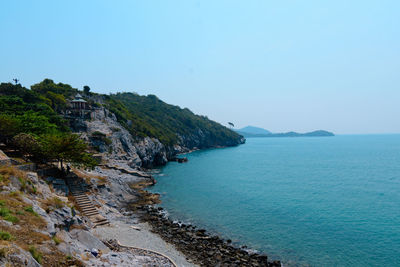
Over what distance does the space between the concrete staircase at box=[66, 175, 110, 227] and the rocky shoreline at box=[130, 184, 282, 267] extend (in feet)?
22.9

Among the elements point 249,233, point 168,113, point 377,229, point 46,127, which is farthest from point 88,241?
point 168,113

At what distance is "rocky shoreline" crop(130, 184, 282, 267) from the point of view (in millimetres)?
23609

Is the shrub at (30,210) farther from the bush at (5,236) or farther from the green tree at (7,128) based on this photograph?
A: the green tree at (7,128)

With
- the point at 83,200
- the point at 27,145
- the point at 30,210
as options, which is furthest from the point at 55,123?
the point at 30,210

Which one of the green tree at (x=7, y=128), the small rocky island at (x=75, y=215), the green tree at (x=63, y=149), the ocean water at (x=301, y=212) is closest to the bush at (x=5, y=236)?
the small rocky island at (x=75, y=215)

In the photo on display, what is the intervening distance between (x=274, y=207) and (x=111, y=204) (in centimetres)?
2797

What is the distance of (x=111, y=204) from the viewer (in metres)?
35.3

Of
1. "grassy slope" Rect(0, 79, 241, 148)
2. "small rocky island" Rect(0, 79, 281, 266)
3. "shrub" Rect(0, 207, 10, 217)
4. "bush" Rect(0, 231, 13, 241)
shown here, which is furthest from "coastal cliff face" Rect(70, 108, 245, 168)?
"bush" Rect(0, 231, 13, 241)

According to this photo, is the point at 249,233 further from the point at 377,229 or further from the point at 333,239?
the point at 377,229

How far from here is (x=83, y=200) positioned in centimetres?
2938

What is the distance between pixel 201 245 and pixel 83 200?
16.0 metres

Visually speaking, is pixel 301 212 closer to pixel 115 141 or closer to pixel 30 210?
pixel 30 210

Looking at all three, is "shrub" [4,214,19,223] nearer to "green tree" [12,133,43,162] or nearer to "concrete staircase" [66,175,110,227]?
"concrete staircase" [66,175,110,227]

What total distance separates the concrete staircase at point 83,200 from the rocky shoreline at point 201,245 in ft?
22.9
